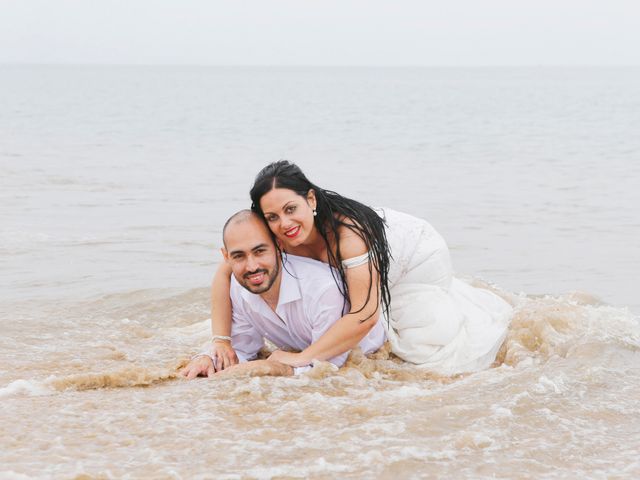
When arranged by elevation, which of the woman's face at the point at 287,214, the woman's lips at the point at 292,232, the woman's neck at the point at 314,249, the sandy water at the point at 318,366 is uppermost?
the woman's face at the point at 287,214

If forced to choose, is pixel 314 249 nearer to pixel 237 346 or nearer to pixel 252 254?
pixel 252 254

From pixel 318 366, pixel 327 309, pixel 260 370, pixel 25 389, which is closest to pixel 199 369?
pixel 260 370

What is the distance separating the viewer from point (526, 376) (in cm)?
491

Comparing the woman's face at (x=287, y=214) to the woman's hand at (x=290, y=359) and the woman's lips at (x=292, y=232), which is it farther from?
the woman's hand at (x=290, y=359)

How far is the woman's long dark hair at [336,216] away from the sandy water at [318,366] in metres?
0.61

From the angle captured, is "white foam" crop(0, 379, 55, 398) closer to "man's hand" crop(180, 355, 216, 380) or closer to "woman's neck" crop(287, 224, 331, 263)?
"man's hand" crop(180, 355, 216, 380)

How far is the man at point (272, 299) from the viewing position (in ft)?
14.8

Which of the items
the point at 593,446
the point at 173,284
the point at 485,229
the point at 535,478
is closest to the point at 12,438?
the point at 535,478

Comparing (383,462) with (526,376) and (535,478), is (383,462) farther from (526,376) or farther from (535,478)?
(526,376)

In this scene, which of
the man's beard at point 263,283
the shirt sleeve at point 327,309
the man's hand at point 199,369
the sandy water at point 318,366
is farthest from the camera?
the man's hand at point 199,369

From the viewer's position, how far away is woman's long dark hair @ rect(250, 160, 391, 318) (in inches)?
178

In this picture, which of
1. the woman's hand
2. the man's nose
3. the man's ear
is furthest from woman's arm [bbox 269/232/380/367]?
the man's nose

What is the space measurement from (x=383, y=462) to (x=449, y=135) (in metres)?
23.0

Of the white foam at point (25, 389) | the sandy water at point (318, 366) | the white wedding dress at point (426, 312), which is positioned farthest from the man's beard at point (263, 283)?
the white foam at point (25, 389)
